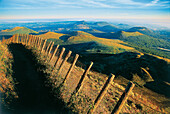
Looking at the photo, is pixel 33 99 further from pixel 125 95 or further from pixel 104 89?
pixel 125 95

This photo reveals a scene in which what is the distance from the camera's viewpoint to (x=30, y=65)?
53.9 ft

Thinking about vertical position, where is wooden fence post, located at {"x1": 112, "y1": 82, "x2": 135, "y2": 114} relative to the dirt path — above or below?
above

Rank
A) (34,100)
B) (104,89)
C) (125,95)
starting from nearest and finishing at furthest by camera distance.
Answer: (125,95)
(104,89)
(34,100)

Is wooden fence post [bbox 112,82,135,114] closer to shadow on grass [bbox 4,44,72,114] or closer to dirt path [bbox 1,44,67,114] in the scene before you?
shadow on grass [bbox 4,44,72,114]

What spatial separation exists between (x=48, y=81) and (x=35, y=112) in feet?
9.55

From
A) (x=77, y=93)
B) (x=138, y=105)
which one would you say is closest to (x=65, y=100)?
(x=77, y=93)

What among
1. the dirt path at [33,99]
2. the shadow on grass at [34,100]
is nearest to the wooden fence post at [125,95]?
the shadow on grass at [34,100]

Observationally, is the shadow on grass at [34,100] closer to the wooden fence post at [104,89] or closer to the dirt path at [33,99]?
the dirt path at [33,99]

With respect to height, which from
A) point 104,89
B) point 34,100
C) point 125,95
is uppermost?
point 125,95

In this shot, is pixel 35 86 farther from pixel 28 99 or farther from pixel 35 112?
pixel 35 112

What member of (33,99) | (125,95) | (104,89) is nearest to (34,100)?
(33,99)

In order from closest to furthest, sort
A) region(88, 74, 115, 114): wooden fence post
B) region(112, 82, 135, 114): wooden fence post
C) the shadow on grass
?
1. region(112, 82, 135, 114): wooden fence post
2. region(88, 74, 115, 114): wooden fence post
3. the shadow on grass

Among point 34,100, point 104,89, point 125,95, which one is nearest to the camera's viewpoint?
point 125,95

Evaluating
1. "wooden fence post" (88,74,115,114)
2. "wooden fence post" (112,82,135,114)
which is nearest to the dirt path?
"wooden fence post" (88,74,115,114)
